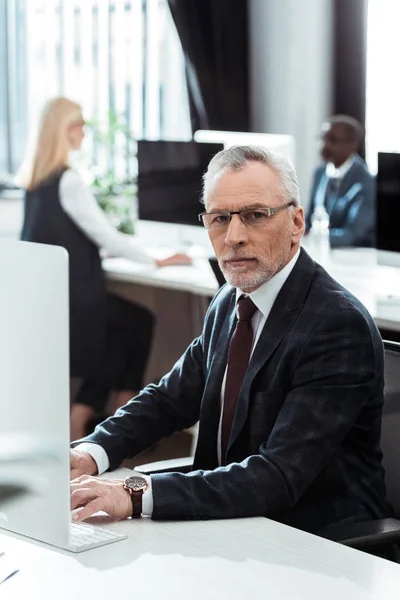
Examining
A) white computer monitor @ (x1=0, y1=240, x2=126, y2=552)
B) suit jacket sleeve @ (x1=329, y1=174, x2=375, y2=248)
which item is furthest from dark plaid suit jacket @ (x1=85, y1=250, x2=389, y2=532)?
suit jacket sleeve @ (x1=329, y1=174, x2=375, y2=248)

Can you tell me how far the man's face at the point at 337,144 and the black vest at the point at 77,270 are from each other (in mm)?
1916

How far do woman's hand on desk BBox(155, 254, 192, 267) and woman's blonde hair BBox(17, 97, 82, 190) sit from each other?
60 cm

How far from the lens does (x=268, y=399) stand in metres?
2.03

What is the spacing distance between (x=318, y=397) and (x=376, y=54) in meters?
4.79

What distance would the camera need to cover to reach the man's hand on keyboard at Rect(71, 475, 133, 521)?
1.78 metres

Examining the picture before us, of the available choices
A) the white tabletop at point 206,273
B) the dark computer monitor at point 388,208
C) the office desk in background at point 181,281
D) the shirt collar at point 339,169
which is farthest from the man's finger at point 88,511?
the shirt collar at point 339,169

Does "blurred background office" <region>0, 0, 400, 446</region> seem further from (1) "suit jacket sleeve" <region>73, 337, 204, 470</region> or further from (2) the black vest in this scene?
(1) "suit jacket sleeve" <region>73, 337, 204, 470</region>

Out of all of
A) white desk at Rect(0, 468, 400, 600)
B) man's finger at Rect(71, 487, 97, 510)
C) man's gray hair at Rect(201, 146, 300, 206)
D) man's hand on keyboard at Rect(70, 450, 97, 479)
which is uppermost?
man's gray hair at Rect(201, 146, 300, 206)

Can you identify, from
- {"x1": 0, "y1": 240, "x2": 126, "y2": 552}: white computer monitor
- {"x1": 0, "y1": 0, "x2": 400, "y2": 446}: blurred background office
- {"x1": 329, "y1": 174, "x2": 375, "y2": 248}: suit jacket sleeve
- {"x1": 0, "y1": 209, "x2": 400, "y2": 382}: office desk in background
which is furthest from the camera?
{"x1": 0, "y1": 0, "x2": 400, "y2": 446}: blurred background office

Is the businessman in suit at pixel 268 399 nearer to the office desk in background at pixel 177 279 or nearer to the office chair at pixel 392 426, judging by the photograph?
the office chair at pixel 392 426

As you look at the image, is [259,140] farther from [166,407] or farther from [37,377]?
[37,377]

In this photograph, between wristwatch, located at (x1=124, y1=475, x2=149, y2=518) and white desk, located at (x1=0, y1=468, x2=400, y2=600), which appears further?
wristwatch, located at (x1=124, y1=475, x2=149, y2=518)

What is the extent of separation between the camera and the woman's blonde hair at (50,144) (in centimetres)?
454

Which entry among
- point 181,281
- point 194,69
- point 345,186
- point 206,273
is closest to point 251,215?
point 181,281
